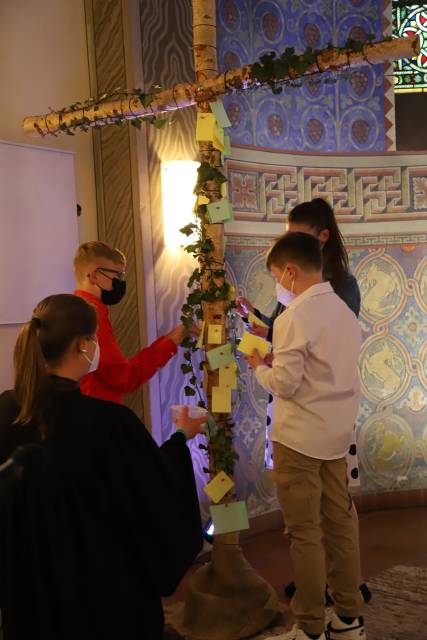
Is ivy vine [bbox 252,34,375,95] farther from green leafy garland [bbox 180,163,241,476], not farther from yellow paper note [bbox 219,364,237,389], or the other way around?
yellow paper note [bbox 219,364,237,389]

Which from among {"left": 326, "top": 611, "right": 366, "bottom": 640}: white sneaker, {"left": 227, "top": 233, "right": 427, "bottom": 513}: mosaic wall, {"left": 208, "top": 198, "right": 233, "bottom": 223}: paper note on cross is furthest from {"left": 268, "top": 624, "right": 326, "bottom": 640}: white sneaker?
{"left": 227, "top": 233, "right": 427, "bottom": 513}: mosaic wall

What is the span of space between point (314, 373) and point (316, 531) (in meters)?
0.56

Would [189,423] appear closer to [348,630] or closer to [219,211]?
[219,211]

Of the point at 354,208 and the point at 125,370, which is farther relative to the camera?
the point at 354,208

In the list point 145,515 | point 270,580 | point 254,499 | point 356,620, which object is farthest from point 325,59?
point 254,499

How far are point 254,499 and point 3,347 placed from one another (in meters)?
1.84

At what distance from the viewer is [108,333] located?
2.99 metres

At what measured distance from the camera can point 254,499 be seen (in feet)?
14.8

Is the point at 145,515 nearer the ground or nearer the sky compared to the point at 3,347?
nearer the ground

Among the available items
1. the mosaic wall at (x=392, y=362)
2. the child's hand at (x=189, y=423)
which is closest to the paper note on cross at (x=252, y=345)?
the child's hand at (x=189, y=423)

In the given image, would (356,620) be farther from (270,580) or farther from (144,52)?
(144,52)

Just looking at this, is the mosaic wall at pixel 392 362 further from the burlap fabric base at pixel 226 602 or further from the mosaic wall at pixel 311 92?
the burlap fabric base at pixel 226 602

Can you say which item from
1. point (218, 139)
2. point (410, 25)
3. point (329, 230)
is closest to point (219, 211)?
point (218, 139)

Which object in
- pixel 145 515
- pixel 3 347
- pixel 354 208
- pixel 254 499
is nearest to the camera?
pixel 145 515
